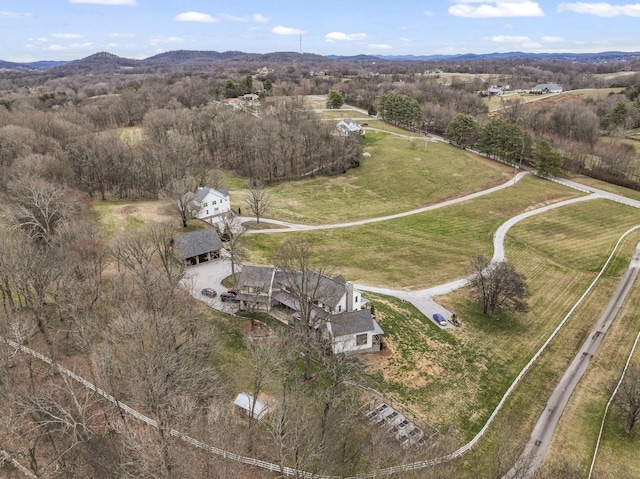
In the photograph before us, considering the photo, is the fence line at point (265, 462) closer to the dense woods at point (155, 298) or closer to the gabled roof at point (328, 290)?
the dense woods at point (155, 298)

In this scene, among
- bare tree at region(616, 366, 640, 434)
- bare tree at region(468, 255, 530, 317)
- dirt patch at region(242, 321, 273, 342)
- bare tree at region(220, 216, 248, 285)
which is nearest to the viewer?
bare tree at region(616, 366, 640, 434)

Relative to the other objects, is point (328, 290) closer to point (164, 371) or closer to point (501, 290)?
point (501, 290)

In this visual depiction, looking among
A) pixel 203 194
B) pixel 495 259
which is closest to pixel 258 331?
pixel 203 194

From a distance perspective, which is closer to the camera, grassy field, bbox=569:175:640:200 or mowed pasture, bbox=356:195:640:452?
mowed pasture, bbox=356:195:640:452

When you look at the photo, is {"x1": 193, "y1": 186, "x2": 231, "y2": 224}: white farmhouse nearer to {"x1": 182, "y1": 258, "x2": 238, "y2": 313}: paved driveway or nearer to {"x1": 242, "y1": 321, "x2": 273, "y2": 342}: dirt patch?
{"x1": 182, "y1": 258, "x2": 238, "y2": 313}: paved driveway

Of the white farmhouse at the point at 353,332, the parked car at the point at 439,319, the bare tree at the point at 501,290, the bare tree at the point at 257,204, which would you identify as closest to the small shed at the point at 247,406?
the white farmhouse at the point at 353,332

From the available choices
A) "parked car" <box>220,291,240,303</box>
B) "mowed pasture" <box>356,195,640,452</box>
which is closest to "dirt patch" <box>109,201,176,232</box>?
"parked car" <box>220,291,240,303</box>

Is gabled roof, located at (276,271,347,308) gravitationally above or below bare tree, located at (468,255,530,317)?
above

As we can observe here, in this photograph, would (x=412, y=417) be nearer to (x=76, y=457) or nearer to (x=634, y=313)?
(x=76, y=457)
